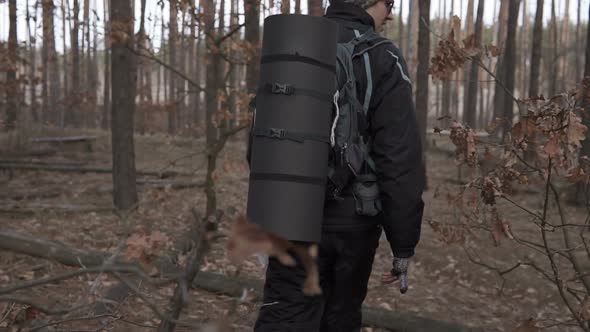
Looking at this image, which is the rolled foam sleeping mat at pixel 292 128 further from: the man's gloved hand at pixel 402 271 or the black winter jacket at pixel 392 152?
the man's gloved hand at pixel 402 271

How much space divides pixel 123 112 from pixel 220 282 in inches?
156

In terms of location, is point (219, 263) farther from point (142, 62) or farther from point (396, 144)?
point (142, 62)

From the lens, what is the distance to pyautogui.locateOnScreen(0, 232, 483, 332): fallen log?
159 inches

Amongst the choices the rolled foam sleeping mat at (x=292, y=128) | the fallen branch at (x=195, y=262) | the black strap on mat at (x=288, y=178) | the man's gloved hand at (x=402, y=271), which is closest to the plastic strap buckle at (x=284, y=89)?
the rolled foam sleeping mat at (x=292, y=128)

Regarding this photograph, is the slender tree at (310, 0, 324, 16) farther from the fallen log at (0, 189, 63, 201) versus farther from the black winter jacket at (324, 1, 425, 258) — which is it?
the black winter jacket at (324, 1, 425, 258)

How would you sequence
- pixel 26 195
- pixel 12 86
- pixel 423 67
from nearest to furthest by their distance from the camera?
1. pixel 26 195
2. pixel 12 86
3. pixel 423 67

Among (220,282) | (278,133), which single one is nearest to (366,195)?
(278,133)

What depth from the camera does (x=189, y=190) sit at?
10.2 metres

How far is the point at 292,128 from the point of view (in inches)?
90.1

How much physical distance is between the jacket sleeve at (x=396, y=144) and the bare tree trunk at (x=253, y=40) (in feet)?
15.5

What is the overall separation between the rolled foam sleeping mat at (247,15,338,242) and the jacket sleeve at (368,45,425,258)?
287 millimetres

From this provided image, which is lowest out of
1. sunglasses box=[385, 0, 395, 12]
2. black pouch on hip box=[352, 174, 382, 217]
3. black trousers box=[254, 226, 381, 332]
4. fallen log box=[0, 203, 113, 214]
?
fallen log box=[0, 203, 113, 214]

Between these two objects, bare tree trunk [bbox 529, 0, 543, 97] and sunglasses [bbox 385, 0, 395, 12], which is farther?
bare tree trunk [bbox 529, 0, 543, 97]

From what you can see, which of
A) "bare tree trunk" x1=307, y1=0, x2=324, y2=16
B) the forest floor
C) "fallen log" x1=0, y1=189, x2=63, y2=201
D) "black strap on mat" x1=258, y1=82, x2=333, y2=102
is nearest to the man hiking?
the forest floor
